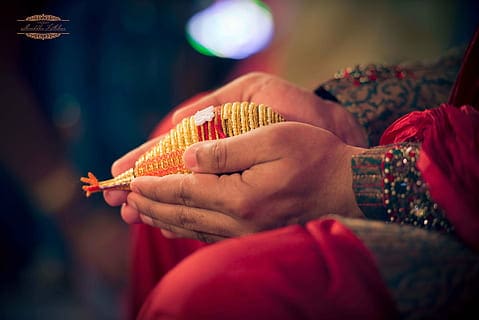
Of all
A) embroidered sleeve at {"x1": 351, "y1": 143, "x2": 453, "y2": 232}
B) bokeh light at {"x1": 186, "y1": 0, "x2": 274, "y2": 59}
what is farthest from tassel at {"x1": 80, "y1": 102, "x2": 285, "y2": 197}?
bokeh light at {"x1": 186, "y1": 0, "x2": 274, "y2": 59}

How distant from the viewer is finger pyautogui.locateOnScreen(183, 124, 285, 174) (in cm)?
43

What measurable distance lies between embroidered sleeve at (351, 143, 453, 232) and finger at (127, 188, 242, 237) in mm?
142

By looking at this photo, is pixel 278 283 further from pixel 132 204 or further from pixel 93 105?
pixel 93 105

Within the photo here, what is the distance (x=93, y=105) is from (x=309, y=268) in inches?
43.3

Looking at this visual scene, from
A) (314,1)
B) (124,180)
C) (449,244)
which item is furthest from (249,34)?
(449,244)

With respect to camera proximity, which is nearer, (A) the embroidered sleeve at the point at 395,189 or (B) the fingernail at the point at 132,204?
(A) the embroidered sleeve at the point at 395,189

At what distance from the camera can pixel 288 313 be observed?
304 mm

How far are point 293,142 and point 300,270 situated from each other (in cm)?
16

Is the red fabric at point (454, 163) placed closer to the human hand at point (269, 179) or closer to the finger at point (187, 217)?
Answer: the human hand at point (269, 179)

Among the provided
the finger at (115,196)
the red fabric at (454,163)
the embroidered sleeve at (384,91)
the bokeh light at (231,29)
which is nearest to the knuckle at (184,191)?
the finger at (115,196)

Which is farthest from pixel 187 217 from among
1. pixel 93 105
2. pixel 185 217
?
pixel 93 105

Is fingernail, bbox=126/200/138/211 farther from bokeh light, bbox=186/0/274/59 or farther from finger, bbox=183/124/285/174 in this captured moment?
bokeh light, bbox=186/0/274/59

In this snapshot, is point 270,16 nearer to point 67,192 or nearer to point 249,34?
point 249,34

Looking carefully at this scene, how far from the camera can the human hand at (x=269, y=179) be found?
433 millimetres
